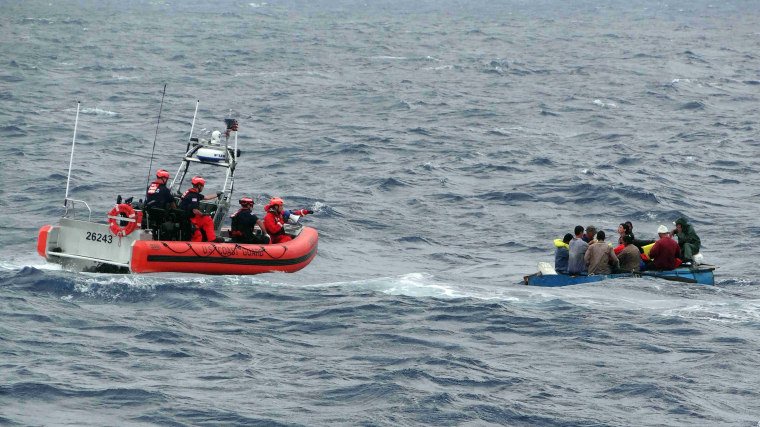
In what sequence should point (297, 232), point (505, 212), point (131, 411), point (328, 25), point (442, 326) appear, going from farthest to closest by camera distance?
point (328, 25)
point (505, 212)
point (297, 232)
point (442, 326)
point (131, 411)

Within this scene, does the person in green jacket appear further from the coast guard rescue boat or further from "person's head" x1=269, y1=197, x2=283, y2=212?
the coast guard rescue boat

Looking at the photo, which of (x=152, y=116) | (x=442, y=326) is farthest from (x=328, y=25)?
(x=442, y=326)

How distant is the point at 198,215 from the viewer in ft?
57.5

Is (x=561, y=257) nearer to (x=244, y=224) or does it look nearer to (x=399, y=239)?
(x=399, y=239)

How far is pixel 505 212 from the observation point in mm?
24141

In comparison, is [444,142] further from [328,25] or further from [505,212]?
[328,25]

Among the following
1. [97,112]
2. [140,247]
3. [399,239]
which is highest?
[97,112]

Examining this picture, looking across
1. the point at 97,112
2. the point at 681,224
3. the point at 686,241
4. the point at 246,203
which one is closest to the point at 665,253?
the point at 686,241

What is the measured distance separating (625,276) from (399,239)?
530 centimetres

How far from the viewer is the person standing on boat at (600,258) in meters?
17.7

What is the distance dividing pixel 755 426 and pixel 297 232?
1015 cm

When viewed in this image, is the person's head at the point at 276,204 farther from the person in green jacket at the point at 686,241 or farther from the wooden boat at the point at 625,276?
the person in green jacket at the point at 686,241

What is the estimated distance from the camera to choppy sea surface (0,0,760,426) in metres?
12.0

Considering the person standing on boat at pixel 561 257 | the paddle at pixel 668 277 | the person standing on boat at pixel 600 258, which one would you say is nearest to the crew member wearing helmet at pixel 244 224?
the person standing on boat at pixel 561 257
